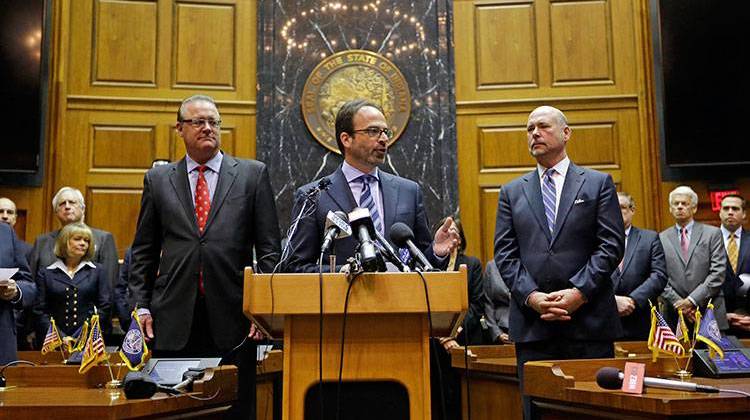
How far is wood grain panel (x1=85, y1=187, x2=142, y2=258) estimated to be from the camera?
237 inches

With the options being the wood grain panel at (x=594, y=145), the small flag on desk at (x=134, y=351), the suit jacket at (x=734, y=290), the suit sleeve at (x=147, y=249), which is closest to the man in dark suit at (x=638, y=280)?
the suit jacket at (x=734, y=290)

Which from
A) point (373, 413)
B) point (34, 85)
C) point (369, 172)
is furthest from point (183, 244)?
point (34, 85)

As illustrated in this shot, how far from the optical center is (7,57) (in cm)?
589

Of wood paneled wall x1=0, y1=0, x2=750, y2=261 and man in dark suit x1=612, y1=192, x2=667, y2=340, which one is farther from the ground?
wood paneled wall x1=0, y1=0, x2=750, y2=261

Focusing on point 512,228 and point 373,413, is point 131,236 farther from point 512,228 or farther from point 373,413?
point 373,413

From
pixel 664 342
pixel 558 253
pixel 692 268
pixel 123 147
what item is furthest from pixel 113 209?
pixel 664 342

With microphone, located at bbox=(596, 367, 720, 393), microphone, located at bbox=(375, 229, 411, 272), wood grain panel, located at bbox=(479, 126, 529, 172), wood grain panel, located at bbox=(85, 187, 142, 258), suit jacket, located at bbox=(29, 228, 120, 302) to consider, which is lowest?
microphone, located at bbox=(596, 367, 720, 393)

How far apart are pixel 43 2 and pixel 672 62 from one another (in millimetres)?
5038

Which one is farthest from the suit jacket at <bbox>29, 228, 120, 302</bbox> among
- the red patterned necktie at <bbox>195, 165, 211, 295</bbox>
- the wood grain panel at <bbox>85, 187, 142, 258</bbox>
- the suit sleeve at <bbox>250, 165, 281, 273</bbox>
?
the suit sleeve at <bbox>250, 165, 281, 273</bbox>

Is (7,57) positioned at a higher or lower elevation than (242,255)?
higher

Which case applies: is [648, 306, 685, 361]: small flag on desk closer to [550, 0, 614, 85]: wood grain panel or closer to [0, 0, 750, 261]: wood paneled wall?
[0, 0, 750, 261]: wood paneled wall

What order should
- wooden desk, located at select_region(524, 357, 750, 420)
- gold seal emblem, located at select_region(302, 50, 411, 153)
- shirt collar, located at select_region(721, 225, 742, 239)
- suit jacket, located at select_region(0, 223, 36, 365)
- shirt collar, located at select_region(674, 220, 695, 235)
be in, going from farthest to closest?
gold seal emblem, located at select_region(302, 50, 411, 153) < shirt collar, located at select_region(721, 225, 742, 239) < shirt collar, located at select_region(674, 220, 695, 235) < suit jacket, located at select_region(0, 223, 36, 365) < wooden desk, located at select_region(524, 357, 750, 420)

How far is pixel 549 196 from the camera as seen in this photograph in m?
3.02

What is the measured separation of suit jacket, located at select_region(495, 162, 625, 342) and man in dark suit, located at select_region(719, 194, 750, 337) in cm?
250
